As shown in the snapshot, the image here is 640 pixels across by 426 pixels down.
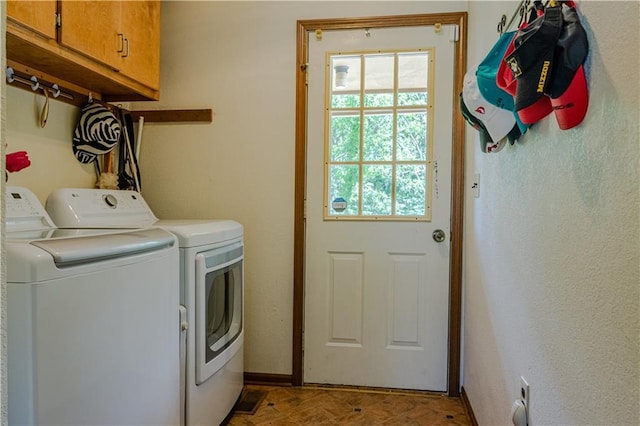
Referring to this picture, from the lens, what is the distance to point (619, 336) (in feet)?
2.31

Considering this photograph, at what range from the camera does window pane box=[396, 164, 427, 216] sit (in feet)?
7.13

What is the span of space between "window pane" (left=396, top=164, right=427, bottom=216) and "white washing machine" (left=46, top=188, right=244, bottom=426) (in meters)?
0.92

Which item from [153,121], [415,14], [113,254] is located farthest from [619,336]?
[153,121]

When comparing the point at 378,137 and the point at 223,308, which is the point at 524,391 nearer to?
the point at 223,308

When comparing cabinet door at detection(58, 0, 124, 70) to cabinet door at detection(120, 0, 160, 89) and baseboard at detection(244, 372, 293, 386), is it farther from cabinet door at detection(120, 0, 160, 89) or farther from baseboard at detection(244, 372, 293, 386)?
baseboard at detection(244, 372, 293, 386)

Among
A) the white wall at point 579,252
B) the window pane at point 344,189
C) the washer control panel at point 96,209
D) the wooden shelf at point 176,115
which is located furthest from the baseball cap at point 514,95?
the wooden shelf at point 176,115

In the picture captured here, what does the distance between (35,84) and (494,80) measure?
6.03ft

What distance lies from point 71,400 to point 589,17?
147 cm

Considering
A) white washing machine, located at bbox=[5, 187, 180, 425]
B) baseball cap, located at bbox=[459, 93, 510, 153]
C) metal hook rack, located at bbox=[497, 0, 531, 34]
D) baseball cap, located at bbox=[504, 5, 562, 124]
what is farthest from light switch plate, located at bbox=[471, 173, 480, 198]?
Result: white washing machine, located at bbox=[5, 187, 180, 425]

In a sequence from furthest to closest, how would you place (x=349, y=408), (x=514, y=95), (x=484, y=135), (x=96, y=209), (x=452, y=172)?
(x=452, y=172) < (x=349, y=408) < (x=96, y=209) < (x=484, y=135) < (x=514, y=95)

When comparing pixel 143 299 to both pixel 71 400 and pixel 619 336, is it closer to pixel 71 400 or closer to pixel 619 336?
pixel 71 400

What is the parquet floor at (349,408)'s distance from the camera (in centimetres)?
192

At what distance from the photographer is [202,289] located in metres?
1.59

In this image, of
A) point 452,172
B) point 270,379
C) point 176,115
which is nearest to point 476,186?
point 452,172
